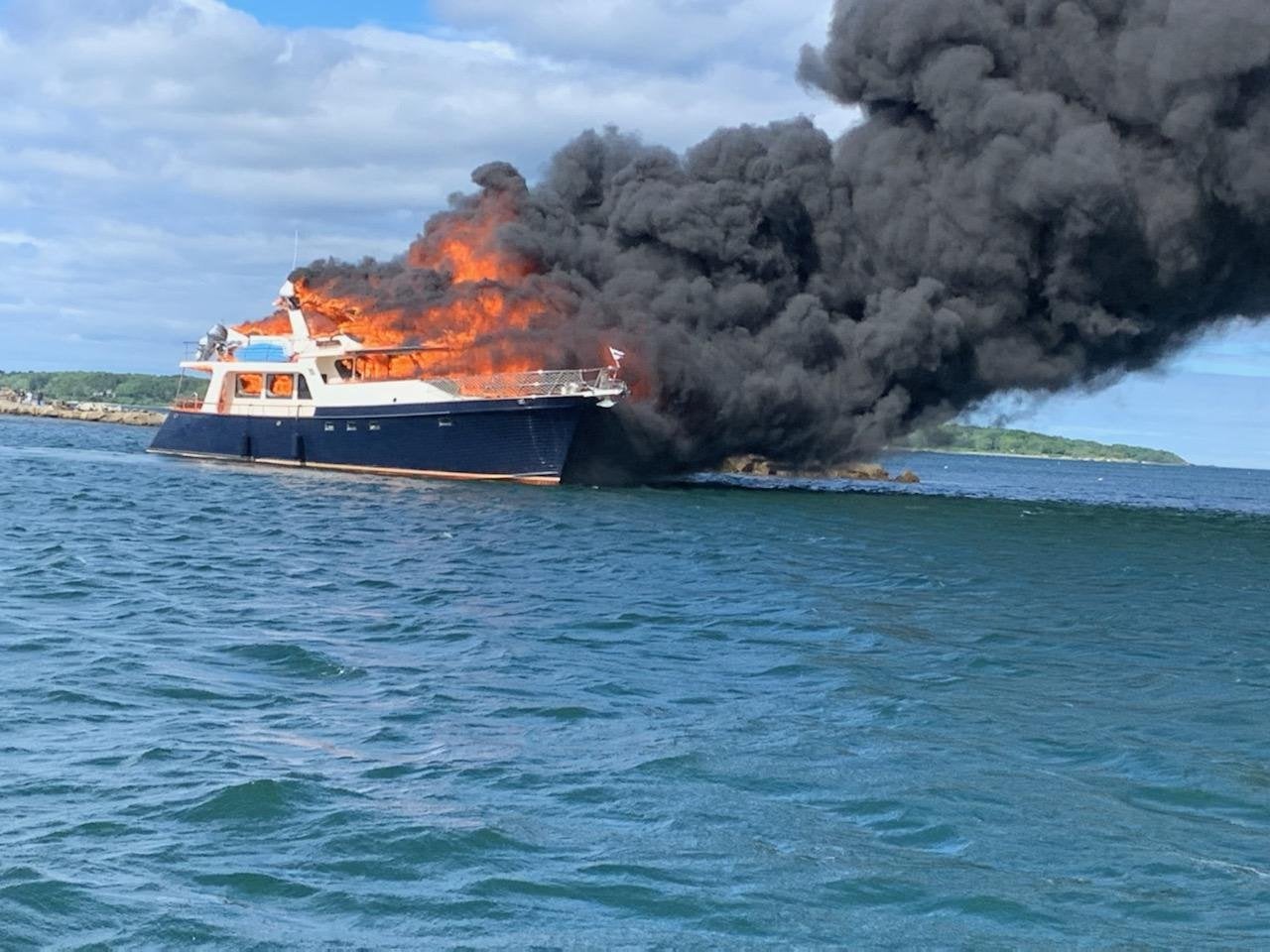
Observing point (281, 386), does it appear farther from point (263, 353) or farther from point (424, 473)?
point (424, 473)

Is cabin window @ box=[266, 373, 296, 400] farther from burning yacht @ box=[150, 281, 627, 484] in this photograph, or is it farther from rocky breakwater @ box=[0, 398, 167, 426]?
rocky breakwater @ box=[0, 398, 167, 426]

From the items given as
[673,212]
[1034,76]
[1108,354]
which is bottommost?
[1108,354]

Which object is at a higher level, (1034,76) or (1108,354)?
(1034,76)

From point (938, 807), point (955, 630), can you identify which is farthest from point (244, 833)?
point (955, 630)

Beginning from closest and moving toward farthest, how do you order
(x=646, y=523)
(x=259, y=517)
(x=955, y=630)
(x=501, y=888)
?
(x=501, y=888)
(x=955, y=630)
(x=259, y=517)
(x=646, y=523)

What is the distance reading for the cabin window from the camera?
2361 inches

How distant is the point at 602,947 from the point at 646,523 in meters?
30.0

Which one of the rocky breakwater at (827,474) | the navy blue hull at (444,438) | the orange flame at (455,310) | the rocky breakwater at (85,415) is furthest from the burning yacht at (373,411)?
the rocky breakwater at (85,415)

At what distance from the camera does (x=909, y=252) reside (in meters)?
58.7

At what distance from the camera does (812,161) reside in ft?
202

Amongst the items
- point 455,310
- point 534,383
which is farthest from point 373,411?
point 534,383

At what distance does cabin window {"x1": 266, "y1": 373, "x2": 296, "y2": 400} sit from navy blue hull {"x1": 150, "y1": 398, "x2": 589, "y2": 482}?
1.50 m

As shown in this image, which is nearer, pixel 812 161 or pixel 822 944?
pixel 822 944

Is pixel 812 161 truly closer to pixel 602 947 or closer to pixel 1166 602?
pixel 1166 602
